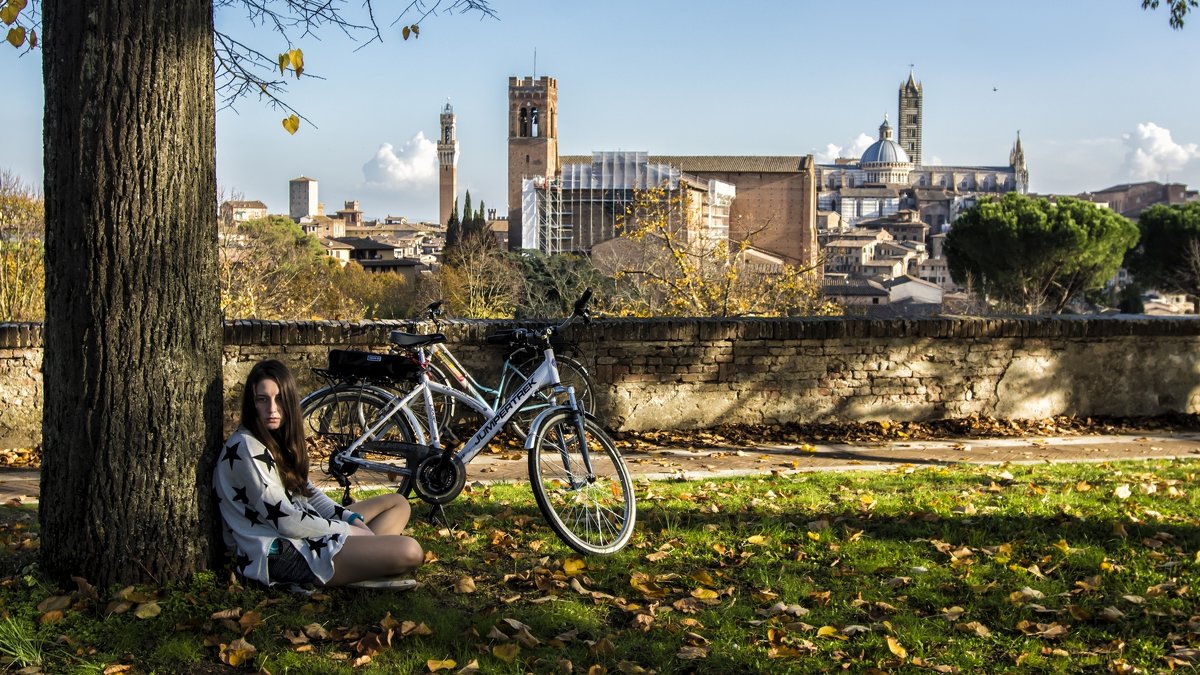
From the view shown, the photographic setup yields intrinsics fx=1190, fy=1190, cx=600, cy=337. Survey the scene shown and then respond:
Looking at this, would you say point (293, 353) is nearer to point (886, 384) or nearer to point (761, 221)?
point (886, 384)

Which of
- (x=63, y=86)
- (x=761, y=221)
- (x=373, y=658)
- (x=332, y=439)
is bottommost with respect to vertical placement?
(x=373, y=658)

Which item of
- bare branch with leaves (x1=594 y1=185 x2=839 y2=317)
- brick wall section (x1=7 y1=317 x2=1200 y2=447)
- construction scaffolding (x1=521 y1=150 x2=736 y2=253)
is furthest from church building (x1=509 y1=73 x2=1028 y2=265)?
brick wall section (x1=7 y1=317 x2=1200 y2=447)

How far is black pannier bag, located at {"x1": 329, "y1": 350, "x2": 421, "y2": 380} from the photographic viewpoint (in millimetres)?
5699

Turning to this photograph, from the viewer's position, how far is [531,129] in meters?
122

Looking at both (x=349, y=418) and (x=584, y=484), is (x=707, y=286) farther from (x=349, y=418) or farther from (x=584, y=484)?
(x=584, y=484)

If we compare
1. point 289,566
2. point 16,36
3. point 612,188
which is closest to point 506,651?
point 289,566

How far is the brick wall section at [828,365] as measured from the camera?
882cm

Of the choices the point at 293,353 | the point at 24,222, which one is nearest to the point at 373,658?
the point at 293,353

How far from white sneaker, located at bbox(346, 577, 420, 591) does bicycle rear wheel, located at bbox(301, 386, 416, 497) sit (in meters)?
1.25

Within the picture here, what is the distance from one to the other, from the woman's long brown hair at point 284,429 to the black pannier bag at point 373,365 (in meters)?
1.19

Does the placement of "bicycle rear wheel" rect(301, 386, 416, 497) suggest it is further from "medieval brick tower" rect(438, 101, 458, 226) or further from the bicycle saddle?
"medieval brick tower" rect(438, 101, 458, 226)

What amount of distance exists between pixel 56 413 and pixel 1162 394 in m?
9.40

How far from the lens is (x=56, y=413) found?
411 cm

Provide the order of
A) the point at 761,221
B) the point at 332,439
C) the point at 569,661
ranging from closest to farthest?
the point at 569,661 → the point at 332,439 → the point at 761,221
